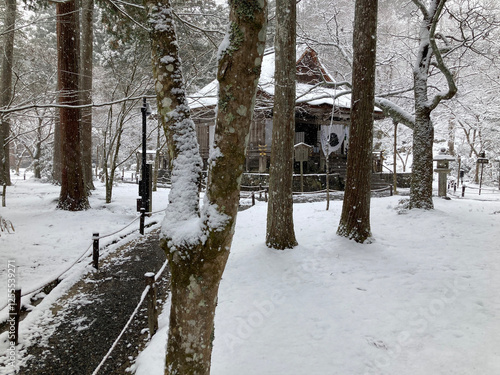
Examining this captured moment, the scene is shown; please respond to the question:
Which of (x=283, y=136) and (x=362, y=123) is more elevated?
(x=362, y=123)

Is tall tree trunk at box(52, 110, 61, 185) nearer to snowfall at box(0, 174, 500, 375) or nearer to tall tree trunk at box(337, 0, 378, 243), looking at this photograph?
snowfall at box(0, 174, 500, 375)

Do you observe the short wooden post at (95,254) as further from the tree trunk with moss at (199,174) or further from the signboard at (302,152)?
the signboard at (302,152)

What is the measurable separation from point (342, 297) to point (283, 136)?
335 cm

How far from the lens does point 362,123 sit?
6.50 m

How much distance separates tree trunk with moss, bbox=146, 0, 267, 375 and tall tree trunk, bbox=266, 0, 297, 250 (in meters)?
4.37

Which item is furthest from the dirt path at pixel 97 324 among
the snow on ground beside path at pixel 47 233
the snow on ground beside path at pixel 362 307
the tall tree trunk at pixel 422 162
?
the tall tree trunk at pixel 422 162

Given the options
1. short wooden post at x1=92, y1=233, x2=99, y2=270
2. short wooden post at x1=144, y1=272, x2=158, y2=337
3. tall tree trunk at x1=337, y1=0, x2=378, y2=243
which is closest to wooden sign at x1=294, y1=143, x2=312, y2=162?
tall tree trunk at x1=337, y1=0, x2=378, y2=243

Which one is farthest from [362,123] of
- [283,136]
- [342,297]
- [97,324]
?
[97,324]

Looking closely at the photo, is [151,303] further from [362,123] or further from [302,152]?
[302,152]

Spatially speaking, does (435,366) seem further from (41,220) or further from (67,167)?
(67,167)

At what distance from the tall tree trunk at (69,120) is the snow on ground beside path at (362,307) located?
6.25 metres

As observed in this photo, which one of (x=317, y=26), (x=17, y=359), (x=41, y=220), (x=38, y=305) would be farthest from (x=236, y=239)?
(x=317, y=26)

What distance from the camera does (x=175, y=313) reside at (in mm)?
1979

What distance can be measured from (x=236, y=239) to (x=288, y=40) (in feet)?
16.1
